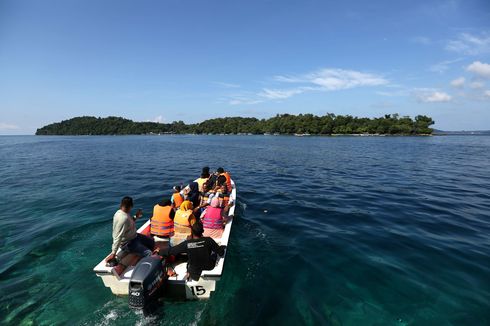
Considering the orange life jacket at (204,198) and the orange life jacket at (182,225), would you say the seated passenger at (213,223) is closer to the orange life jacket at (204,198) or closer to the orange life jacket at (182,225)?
the orange life jacket at (182,225)

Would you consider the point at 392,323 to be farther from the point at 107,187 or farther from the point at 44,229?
the point at 107,187

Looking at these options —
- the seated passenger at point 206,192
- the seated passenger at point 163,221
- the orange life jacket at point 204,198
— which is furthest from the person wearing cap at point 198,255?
the seated passenger at point 206,192

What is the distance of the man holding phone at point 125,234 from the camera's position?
22.5ft

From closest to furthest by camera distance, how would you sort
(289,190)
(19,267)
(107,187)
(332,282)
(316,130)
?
(332,282) → (19,267) → (289,190) → (107,187) → (316,130)

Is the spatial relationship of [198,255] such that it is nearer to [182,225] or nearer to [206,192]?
[182,225]

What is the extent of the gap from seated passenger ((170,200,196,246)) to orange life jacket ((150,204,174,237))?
203mm

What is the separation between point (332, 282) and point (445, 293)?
3072 millimetres

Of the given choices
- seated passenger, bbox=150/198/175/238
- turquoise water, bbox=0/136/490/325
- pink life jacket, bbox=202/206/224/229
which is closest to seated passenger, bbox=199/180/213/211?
turquoise water, bbox=0/136/490/325

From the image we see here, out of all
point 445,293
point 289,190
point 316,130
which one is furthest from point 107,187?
point 316,130

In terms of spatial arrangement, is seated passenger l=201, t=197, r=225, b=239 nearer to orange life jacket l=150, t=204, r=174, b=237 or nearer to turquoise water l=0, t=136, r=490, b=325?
turquoise water l=0, t=136, r=490, b=325

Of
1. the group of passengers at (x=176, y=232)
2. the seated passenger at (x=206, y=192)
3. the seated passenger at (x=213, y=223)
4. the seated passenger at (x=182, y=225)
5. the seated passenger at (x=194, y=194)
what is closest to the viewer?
the group of passengers at (x=176, y=232)

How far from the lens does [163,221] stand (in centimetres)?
803

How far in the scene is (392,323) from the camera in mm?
6207

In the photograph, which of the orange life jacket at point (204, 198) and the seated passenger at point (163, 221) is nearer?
the seated passenger at point (163, 221)
